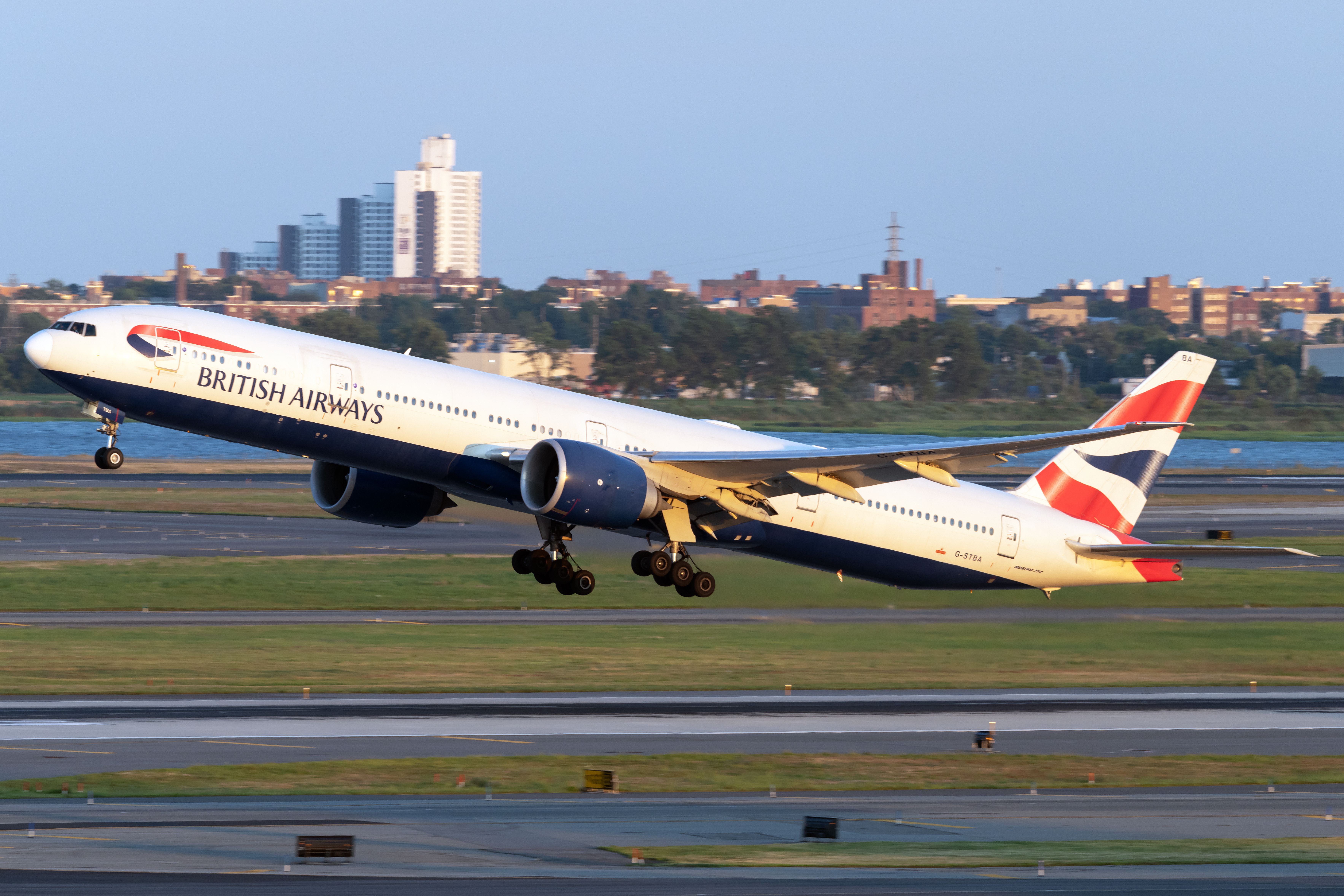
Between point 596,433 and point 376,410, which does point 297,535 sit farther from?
point 376,410

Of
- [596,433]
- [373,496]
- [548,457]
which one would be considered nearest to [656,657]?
[373,496]

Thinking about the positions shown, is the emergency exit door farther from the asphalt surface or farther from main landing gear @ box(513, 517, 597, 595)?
main landing gear @ box(513, 517, 597, 595)

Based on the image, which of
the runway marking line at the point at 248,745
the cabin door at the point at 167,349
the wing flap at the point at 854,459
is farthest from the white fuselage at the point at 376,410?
the runway marking line at the point at 248,745

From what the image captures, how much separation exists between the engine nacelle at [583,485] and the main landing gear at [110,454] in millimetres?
10121

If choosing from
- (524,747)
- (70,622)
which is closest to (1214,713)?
(524,747)

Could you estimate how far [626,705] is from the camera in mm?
56312

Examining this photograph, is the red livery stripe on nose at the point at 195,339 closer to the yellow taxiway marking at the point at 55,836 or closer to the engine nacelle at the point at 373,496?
the engine nacelle at the point at 373,496

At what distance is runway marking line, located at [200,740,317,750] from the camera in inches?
1891

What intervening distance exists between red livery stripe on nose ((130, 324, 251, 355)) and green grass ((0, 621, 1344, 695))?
2109cm

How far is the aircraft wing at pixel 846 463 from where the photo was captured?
135 feet

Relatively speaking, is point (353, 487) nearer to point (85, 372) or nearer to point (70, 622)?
point (85, 372)

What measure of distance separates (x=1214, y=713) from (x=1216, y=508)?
208 ft

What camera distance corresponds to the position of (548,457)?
136 feet

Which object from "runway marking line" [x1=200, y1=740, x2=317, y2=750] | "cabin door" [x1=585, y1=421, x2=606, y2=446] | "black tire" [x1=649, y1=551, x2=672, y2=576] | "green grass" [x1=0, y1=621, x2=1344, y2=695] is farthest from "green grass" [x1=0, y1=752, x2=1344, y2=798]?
"green grass" [x1=0, y1=621, x2=1344, y2=695]
